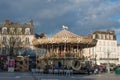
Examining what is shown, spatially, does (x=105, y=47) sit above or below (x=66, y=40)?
above

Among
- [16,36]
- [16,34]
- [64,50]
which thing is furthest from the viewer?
[16,34]

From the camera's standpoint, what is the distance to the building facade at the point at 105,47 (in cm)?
11388

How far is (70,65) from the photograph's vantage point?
4747 centimetres

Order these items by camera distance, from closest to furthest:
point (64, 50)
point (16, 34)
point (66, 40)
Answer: point (66, 40) < point (64, 50) < point (16, 34)

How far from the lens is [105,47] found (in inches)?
4574

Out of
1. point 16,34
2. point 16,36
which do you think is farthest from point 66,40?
point 16,34

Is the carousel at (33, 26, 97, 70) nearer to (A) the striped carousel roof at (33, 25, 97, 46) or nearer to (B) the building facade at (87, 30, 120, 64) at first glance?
(A) the striped carousel roof at (33, 25, 97, 46)

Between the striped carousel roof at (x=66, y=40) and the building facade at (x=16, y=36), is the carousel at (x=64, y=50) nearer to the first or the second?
the striped carousel roof at (x=66, y=40)

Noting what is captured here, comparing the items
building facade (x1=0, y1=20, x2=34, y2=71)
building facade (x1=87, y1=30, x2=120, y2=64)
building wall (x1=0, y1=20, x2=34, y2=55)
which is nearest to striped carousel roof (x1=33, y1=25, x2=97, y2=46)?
building facade (x1=0, y1=20, x2=34, y2=71)

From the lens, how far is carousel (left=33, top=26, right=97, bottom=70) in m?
46.5

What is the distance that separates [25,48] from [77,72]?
46159 mm

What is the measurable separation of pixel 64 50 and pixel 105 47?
2725 inches

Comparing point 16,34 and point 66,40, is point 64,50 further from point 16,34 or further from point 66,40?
point 16,34

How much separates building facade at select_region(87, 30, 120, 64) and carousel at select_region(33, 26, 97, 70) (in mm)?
63713
